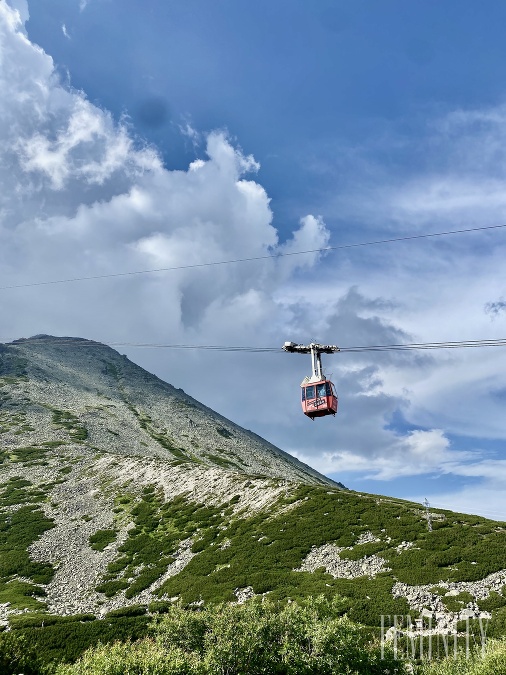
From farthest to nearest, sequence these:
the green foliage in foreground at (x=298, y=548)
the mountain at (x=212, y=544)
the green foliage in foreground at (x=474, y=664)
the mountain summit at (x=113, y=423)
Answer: the mountain summit at (x=113, y=423)
the green foliage in foreground at (x=298, y=548)
the mountain at (x=212, y=544)
the green foliage in foreground at (x=474, y=664)

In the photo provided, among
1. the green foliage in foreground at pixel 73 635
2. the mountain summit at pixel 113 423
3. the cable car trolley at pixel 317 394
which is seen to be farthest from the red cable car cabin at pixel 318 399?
the mountain summit at pixel 113 423

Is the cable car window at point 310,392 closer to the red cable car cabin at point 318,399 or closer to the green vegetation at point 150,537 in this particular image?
the red cable car cabin at point 318,399

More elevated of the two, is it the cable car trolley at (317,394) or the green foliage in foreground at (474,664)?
the cable car trolley at (317,394)

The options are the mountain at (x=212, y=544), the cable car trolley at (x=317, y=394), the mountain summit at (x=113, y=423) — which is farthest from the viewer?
the mountain summit at (x=113, y=423)

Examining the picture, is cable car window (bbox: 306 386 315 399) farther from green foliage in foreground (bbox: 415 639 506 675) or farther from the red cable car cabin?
green foliage in foreground (bbox: 415 639 506 675)

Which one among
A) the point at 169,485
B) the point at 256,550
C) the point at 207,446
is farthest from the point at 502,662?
the point at 207,446

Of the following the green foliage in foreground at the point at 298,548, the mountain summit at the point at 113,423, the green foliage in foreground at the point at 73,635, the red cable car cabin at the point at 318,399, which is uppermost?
the mountain summit at the point at 113,423
